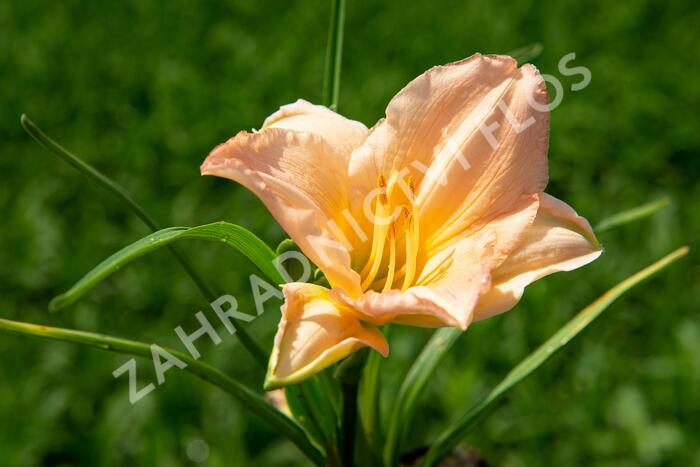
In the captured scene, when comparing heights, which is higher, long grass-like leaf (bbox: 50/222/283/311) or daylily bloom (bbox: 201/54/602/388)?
long grass-like leaf (bbox: 50/222/283/311)

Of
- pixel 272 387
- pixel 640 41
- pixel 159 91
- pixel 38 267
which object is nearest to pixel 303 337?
pixel 272 387

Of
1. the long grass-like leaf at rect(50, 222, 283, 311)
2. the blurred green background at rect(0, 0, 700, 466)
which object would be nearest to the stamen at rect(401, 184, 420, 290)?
the long grass-like leaf at rect(50, 222, 283, 311)

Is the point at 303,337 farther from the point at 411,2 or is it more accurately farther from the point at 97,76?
the point at 411,2

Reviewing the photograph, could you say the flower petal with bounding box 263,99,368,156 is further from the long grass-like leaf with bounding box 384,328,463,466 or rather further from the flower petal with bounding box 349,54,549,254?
the long grass-like leaf with bounding box 384,328,463,466

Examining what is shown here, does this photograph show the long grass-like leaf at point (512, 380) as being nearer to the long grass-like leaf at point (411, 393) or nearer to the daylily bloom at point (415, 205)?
the long grass-like leaf at point (411, 393)

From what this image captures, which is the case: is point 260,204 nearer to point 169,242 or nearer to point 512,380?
point 512,380
